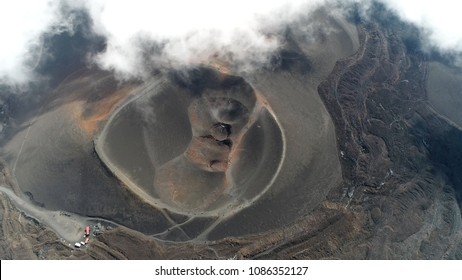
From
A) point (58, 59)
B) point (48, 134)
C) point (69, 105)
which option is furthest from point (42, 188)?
point (58, 59)

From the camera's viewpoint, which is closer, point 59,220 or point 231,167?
point 59,220

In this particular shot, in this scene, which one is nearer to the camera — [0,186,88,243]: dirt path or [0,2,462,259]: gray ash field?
[0,186,88,243]: dirt path

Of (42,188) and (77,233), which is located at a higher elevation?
(42,188)

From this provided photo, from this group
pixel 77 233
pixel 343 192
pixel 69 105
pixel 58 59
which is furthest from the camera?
pixel 58 59

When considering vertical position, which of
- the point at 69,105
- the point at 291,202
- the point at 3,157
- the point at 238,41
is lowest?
the point at 291,202

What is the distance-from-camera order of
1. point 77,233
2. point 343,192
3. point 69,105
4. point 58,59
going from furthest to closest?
point 58,59
point 69,105
point 343,192
point 77,233

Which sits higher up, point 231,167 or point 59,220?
point 231,167

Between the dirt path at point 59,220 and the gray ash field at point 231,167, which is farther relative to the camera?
the gray ash field at point 231,167

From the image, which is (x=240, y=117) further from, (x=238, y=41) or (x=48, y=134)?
(x=48, y=134)
